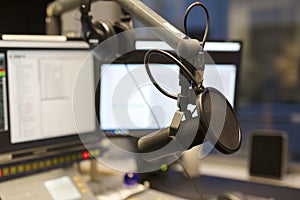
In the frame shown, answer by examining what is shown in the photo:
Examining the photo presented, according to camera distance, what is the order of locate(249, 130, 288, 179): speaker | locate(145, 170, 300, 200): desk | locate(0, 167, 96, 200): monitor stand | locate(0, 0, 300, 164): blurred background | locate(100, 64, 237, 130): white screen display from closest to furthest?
locate(100, 64, 237, 130): white screen display < locate(0, 167, 96, 200): monitor stand < locate(145, 170, 300, 200): desk < locate(249, 130, 288, 179): speaker < locate(0, 0, 300, 164): blurred background

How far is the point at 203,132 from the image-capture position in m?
0.63

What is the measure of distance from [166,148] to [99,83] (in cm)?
55

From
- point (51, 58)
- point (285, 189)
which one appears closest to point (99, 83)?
point (51, 58)

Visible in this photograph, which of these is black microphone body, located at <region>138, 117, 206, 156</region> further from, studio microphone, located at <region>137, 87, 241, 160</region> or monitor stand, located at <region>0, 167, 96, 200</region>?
monitor stand, located at <region>0, 167, 96, 200</region>

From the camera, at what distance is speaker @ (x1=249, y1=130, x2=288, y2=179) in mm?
1400

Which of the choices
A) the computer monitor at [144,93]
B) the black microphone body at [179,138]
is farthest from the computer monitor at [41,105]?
the black microphone body at [179,138]

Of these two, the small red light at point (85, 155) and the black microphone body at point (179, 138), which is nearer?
the black microphone body at point (179, 138)

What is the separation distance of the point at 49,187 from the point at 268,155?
82 cm

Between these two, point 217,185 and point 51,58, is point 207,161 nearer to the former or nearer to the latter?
point 217,185

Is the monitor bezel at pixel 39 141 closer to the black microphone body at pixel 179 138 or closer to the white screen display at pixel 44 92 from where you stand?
the white screen display at pixel 44 92

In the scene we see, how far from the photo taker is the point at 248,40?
85.7 inches

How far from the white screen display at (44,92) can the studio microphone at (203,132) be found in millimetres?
489

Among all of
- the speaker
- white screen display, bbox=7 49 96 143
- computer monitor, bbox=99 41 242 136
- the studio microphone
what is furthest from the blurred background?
the studio microphone

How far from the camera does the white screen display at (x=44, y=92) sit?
3.50 feet
